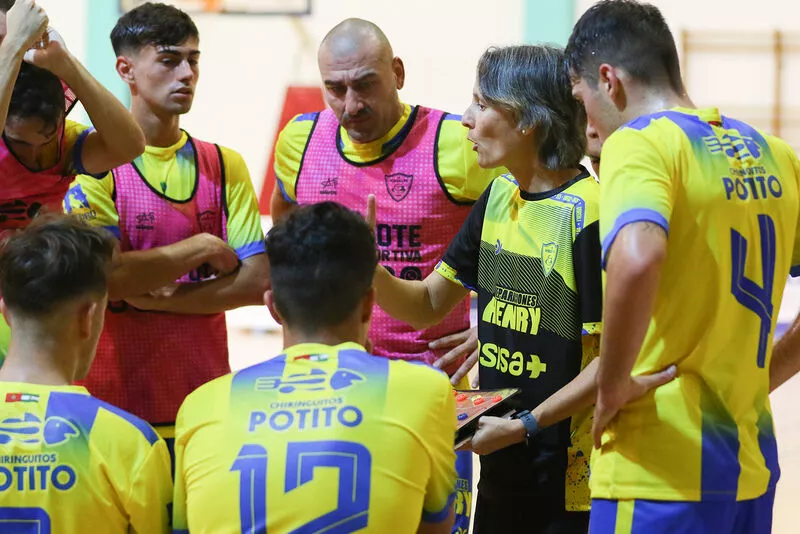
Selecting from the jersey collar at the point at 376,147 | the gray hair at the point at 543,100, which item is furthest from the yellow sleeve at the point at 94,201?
the gray hair at the point at 543,100

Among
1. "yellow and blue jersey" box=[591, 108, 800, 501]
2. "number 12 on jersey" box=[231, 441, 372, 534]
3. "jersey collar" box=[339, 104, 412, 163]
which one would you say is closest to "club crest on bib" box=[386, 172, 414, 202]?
"jersey collar" box=[339, 104, 412, 163]

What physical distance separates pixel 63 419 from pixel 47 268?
0.32m

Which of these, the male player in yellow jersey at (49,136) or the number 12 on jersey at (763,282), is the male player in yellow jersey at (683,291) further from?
the male player in yellow jersey at (49,136)

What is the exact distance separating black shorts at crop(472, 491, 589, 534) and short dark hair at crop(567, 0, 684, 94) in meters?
1.16

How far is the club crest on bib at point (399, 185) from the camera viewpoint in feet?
12.3

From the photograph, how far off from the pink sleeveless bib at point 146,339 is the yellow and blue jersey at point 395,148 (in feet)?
1.73

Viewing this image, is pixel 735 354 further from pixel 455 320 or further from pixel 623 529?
pixel 455 320

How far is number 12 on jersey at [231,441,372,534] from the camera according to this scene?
76.0 inches

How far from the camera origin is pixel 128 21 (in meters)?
3.78

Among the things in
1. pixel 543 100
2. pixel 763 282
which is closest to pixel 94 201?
pixel 543 100

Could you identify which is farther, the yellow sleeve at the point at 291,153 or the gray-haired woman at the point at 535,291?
the yellow sleeve at the point at 291,153

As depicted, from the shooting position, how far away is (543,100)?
298 centimetres

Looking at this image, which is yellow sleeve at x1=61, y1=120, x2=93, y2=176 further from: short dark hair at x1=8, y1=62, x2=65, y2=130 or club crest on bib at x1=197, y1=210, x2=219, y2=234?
club crest on bib at x1=197, y1=210, x2=219, y2=234

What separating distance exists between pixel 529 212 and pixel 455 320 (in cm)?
93
